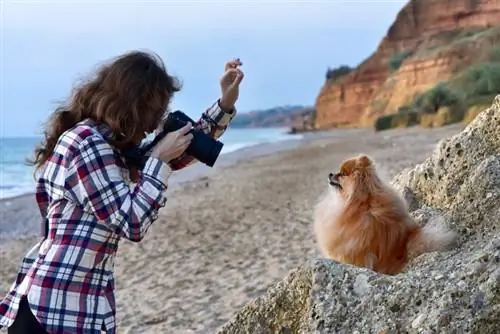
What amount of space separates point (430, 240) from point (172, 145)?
1213mm

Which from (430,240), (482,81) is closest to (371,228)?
(430,240)

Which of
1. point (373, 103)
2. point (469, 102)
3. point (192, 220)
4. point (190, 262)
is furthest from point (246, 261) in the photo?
point (373, 103)

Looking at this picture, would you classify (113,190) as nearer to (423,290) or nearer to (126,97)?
(126,97)

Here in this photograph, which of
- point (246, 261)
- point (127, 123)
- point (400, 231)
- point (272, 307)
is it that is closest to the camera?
point (127, 123)

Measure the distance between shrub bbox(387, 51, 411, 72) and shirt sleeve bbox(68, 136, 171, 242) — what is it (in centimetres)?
6578

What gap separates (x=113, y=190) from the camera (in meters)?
2.54

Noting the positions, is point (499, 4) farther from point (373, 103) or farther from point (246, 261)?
point (246, 261)

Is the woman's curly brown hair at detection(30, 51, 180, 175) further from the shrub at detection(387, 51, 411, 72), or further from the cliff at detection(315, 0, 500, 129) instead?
the shrub at detection(387, 51, 411, 72)

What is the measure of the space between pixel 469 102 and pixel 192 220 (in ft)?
77.3

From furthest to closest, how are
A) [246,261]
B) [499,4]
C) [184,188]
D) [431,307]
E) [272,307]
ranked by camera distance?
[499,4] < [184,188] < [246,261] < [272,307] < [431,307]

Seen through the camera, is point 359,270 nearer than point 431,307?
No

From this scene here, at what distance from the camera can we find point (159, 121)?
2740mm

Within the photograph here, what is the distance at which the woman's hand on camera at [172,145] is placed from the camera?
2.67m

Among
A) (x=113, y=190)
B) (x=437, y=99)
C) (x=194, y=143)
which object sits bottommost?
(x=437, y=99)
